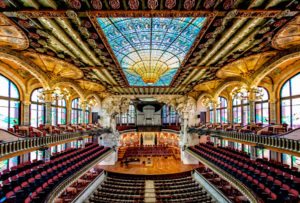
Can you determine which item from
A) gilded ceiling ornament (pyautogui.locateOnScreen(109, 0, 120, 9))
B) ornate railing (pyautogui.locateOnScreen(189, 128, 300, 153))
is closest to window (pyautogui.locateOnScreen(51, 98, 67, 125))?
gilded ceiling ornament (pyautogui.locateOnScreen(109, 0, 120, 9))

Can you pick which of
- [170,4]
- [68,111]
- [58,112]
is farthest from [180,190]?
[68,111]

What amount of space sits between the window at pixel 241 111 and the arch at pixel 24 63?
18.2m

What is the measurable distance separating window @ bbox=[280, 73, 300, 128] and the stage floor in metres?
10.7

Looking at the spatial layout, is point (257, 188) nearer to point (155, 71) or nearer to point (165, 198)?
point (165, 198)

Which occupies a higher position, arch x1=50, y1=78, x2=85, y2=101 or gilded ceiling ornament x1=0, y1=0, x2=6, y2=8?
gilded ceiling ornament x1=0, y1=0, x2=6, y2=8

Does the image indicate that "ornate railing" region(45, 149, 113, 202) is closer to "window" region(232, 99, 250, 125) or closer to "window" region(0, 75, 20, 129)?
"window" region(0, 75, 20, 129)

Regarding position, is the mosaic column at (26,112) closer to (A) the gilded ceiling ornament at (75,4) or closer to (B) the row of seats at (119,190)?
(B) the row of seats at (119,190)

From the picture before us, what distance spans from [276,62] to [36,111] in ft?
65.1

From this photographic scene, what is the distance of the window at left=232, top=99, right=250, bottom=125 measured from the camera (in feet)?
59.2

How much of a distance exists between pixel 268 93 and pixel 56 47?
1632 centimetres

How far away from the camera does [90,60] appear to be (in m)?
10.5

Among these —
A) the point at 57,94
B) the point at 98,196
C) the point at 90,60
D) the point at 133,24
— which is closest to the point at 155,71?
the point at 90,60

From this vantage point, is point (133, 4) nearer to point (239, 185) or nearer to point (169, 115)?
point (239, 185)

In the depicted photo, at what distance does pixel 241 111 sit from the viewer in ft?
61.4
